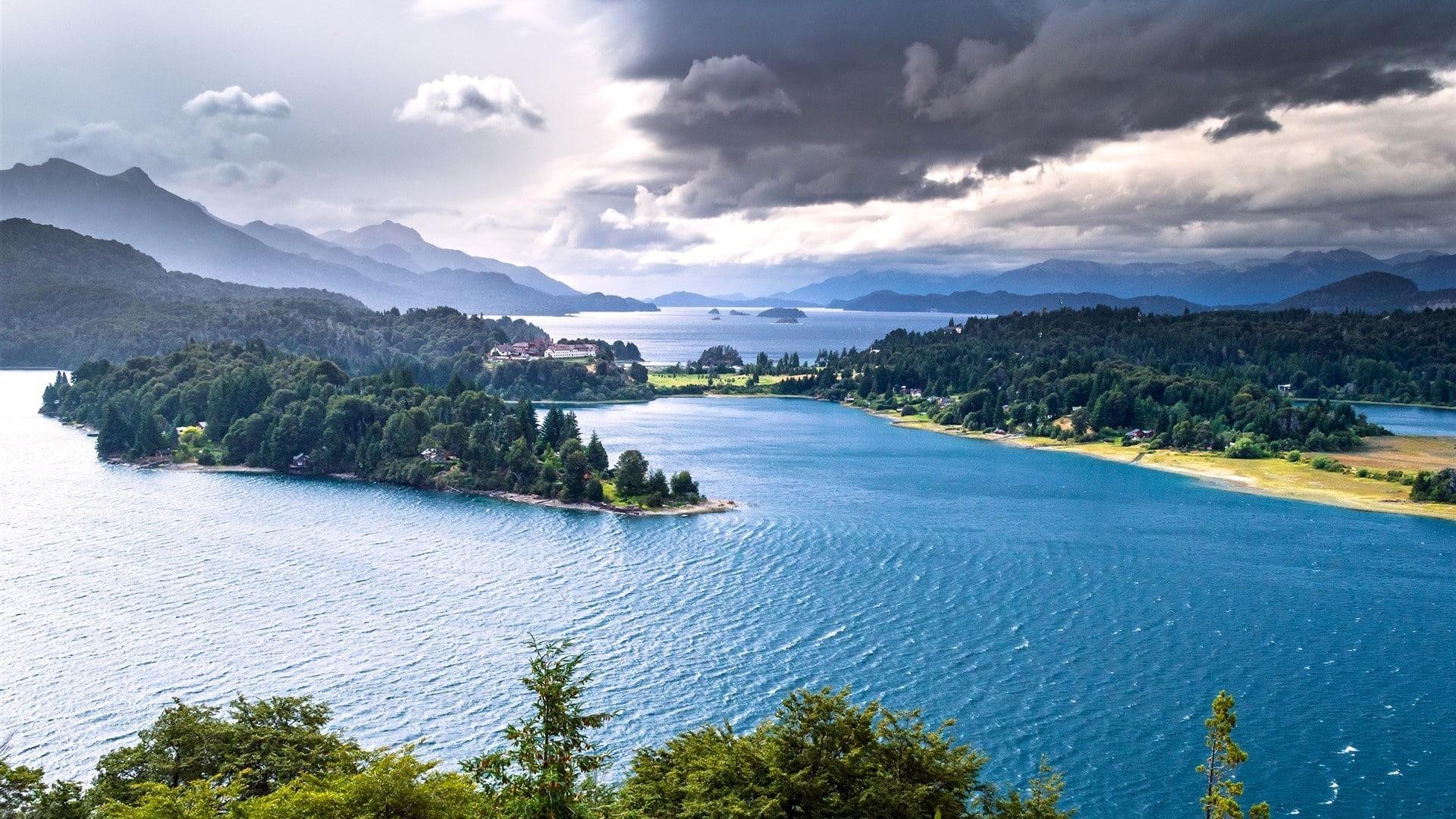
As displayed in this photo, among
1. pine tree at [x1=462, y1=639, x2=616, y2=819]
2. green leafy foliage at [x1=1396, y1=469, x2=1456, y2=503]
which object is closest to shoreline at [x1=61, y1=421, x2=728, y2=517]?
pine tree at [x1=462, y1=639, x2=616, y2=819]

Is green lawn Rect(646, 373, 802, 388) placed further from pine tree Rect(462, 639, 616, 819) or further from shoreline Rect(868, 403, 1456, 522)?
pine tree Rect(462, 639, 616, 819)

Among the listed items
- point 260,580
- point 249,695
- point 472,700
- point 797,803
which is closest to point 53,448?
point 260,580

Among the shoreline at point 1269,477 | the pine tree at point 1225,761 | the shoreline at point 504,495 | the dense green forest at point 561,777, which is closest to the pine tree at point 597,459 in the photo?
the shoreline at point 504,495

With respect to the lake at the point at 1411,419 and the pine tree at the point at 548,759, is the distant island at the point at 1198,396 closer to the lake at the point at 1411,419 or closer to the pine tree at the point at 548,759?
the lake at the point at 1411,419

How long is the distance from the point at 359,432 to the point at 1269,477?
312 feet

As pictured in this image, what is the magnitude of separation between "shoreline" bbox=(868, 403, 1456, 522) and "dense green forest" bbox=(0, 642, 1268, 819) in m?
72.9

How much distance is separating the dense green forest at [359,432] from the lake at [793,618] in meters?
5.11

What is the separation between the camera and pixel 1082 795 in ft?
104

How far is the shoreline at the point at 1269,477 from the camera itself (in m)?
81.6

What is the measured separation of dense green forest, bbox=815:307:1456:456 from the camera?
379 feet

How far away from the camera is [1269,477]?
9538 centimetres

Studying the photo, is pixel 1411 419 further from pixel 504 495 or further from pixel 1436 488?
pixel 504 495

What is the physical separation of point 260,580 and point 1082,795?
46.6 metres

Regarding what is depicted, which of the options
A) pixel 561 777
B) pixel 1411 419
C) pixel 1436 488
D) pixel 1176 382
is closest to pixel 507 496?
pixel 561 777
